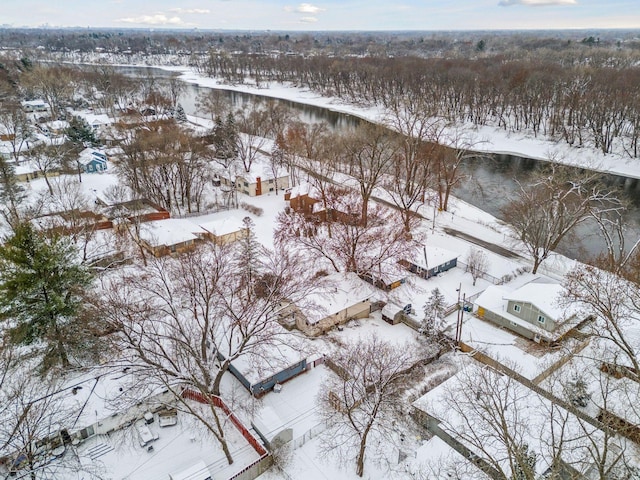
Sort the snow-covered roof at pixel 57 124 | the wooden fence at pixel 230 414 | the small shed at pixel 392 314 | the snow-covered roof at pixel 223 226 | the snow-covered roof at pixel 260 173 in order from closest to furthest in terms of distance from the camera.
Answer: the wooden fence at pixel 230 414, the small shed at pixel 392 314, the snow-covered roof at pixel 223 226, the snow-covered roof at pixel 260 173, the snow-covered roof at pixel 57 124

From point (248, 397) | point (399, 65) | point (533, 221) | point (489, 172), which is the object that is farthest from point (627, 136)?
point (248, 397)

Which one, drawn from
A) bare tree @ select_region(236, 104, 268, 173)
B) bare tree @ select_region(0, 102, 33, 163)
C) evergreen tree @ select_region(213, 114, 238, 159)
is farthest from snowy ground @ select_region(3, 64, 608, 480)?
bare tree @ select_region(236, 104, 268, 173)

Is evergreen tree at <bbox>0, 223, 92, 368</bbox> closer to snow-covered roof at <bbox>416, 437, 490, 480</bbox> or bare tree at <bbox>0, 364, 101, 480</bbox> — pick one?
bare tree at <bbox>0, 364, 101, 480</bbox>

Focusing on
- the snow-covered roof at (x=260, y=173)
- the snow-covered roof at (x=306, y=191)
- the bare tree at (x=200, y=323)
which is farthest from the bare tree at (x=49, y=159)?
the bare tree at (x=200, y=323)

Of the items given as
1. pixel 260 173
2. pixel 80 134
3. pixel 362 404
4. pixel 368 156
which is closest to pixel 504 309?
pixel 362 404

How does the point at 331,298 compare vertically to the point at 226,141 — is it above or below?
below

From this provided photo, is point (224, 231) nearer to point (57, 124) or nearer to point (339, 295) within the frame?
point (339, 295)

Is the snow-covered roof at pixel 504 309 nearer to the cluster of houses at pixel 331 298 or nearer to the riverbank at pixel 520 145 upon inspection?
the cluster of houses at pixel 331 298

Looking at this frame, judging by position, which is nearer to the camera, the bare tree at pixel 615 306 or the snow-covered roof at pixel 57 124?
the bare tree at pixel 615 306
